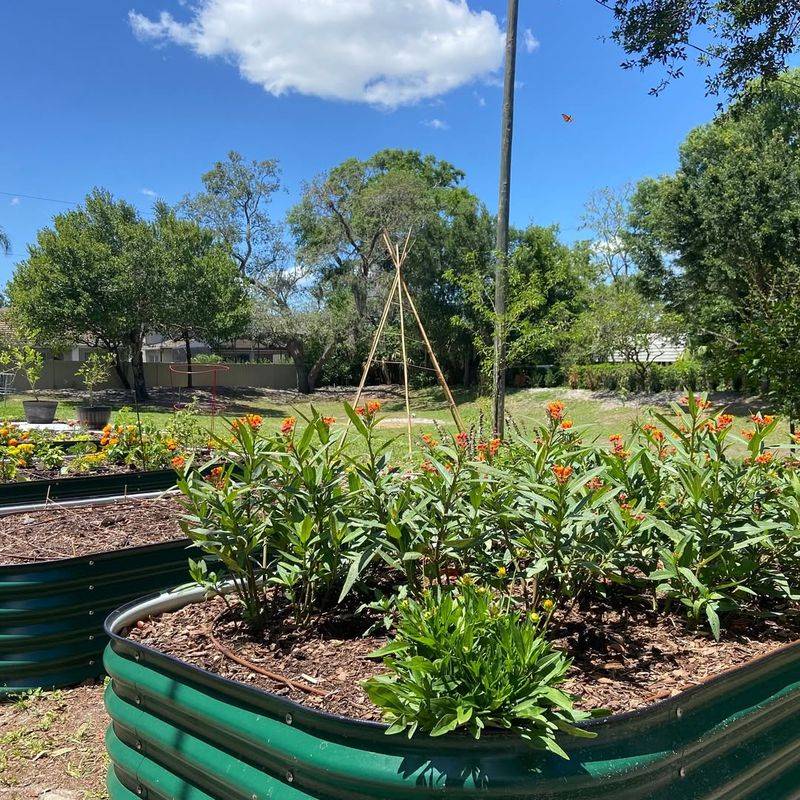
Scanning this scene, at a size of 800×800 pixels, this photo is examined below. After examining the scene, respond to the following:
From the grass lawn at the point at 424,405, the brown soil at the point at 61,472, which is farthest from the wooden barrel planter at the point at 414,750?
the grass lawn at the point at 424,405

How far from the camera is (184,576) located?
3.65 metres

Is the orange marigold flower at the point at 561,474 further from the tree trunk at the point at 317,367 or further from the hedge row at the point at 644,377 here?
the tree trunk at the point at 317,367

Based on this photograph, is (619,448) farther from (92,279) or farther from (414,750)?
(92,279)

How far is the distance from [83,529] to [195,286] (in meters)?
21.1

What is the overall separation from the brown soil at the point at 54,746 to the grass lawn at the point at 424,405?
30.9ft

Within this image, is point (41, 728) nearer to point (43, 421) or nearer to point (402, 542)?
point (402, 542)

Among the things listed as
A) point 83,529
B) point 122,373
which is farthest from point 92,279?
point 83,529

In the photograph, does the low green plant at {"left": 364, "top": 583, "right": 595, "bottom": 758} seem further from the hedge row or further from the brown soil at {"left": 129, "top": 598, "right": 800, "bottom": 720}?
the hedge row

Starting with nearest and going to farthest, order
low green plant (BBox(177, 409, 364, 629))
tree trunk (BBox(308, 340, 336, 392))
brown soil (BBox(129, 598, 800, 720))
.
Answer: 1. brown soil (BBox(129, 598, 800, 720))
2. low green plant (BBox(177, 409, 364, 629))
3. tree trunk (BBox(308, 340, 336, 392))

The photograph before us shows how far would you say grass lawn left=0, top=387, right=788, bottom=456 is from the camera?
57.2ft

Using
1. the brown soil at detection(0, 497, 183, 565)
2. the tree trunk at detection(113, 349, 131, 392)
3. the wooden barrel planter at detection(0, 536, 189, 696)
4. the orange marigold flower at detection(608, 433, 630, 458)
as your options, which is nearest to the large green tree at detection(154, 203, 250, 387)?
the tree trunk at detection(113, 349, 131, 392)

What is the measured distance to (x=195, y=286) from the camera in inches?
945

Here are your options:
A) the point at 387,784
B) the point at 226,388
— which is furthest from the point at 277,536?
A: the point at 226,388

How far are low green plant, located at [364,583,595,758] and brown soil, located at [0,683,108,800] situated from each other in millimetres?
1716
